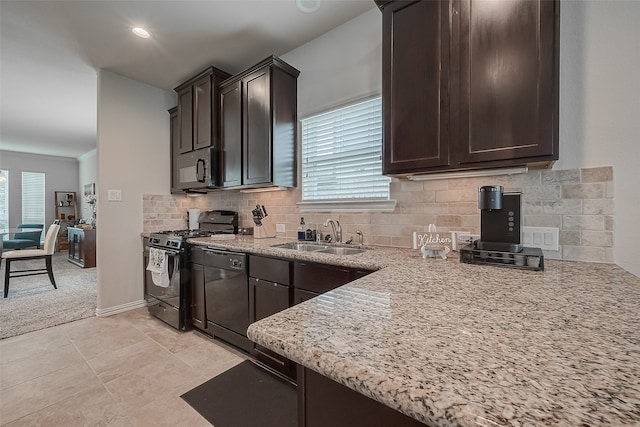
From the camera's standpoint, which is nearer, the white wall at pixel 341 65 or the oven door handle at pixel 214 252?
the white wall at pixel 341 65

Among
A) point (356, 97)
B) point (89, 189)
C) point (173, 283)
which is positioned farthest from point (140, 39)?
point (89, 189)

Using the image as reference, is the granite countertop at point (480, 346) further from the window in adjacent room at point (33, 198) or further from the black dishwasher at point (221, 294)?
the window in adjacent room at point (33, 198)

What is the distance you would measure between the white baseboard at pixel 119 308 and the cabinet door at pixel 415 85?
3.34 m

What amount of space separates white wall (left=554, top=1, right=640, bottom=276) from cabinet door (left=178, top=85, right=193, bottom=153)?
10.8 ft

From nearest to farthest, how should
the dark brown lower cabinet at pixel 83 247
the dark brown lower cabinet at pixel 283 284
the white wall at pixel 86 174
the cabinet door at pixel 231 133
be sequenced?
the dark brown lower cabinet at pixel 283 284 < the cabinet door at pixel 231 133 < the dark brown lower cabinet at pixel 83 247 < the white wall at pixel 86 174

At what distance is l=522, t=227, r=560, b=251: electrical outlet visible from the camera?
4.92ft

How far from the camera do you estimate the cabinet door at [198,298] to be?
250 cm

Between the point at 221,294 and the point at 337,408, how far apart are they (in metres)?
1.89

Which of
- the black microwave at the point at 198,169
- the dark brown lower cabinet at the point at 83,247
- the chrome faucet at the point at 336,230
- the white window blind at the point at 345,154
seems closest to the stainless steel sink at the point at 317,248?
the chrome faucet at the point at 336,230

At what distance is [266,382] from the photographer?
188cm

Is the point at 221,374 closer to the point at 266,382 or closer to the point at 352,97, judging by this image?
the point at 266,382

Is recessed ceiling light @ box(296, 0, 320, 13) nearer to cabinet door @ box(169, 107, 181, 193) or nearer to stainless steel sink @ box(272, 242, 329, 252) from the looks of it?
stainless steel sink @ box(272, 242, 329, 252)

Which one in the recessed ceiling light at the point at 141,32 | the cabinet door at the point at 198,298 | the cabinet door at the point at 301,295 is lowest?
the cabinet door at the point at 198,298

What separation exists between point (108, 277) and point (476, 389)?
3.75 m
